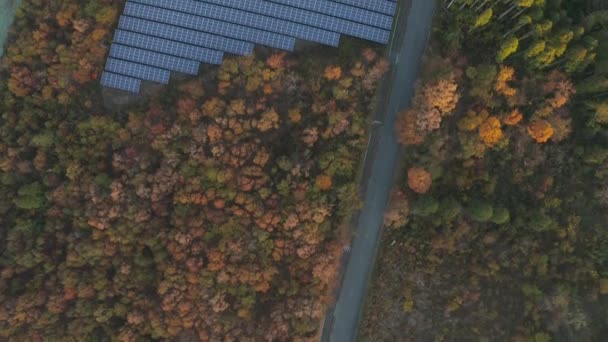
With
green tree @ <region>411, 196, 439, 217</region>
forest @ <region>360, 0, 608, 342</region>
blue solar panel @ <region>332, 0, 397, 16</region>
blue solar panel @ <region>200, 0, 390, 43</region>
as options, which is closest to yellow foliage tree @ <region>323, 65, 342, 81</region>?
blue solar panel @ <region>200, 0, 390, 43</region>

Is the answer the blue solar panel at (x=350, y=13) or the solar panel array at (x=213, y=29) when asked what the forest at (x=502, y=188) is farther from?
the solar panel array at (x=213, y=29)

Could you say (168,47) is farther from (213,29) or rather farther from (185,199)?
(185,199)

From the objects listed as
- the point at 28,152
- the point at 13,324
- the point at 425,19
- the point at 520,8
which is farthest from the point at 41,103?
the point at 520,8

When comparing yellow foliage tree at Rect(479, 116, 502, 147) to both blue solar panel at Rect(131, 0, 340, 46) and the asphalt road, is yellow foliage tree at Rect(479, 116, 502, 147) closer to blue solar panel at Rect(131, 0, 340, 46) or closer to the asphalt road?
the asphalt road

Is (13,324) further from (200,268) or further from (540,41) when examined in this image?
(540,41)

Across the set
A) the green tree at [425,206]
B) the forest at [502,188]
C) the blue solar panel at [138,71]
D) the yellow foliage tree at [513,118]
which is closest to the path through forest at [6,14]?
the blue solar panel at [138,71]
